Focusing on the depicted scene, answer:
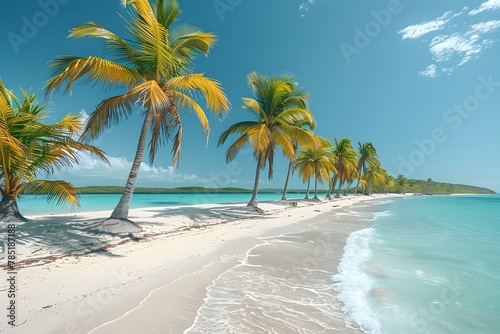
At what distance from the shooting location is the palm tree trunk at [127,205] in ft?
25.4

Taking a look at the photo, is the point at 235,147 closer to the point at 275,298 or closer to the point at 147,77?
the point at 147,77

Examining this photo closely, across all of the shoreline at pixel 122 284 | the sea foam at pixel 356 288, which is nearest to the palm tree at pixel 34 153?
the shoreline at pixel 122 284

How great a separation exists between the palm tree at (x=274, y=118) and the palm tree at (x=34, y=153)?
9011 millimetres

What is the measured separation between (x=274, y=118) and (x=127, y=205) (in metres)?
10.7

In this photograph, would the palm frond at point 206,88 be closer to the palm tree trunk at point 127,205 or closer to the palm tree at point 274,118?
the palm tree trunk at point 127,205

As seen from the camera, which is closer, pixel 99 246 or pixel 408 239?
pixel 99 246

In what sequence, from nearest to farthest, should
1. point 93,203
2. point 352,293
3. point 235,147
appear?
1. point 352,293
2. point 235,147
3. point 93,203

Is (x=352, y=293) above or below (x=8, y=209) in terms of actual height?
below

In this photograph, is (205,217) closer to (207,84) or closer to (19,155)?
(207,84)

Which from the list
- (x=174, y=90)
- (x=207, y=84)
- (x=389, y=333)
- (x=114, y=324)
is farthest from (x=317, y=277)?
(x=174, y=90)

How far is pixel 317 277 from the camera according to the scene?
5039 mm

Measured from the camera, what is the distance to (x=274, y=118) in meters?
16.3

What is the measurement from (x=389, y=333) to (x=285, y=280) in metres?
1.91

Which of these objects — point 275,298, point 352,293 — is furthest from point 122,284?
point 352,293
